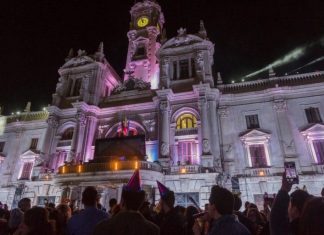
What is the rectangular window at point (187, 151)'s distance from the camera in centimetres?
2648

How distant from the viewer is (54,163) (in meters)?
30.6

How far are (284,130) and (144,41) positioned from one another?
1052 inches

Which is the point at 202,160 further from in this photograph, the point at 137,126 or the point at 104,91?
the point at 104,91

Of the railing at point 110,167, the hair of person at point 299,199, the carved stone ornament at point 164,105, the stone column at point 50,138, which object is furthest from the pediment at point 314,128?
the stone column at point 50,138

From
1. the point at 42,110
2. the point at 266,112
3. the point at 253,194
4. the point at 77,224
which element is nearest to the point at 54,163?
the point at 42,110

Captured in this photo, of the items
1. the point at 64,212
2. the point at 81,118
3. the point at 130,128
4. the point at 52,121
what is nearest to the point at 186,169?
the point at 130,128

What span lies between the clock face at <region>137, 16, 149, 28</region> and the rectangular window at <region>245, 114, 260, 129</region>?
27.0 m

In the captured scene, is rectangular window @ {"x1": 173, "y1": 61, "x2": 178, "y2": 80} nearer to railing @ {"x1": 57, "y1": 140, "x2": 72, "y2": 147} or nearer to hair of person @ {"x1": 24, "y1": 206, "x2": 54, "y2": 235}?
railing @ {"x1": 57, "y1": 140, "x2": 72, "y2": 147}

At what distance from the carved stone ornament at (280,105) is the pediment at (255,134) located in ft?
10.0

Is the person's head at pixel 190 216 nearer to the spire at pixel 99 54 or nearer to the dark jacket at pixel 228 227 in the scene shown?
the dark jacket at pixel 228 227

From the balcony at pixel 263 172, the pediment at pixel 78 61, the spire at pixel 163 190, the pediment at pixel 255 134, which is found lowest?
the spire at pixel 163 190

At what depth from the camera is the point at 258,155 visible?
25.5m

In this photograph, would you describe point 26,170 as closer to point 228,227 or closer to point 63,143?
point 63,143

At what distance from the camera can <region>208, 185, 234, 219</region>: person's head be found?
385 centimetres
